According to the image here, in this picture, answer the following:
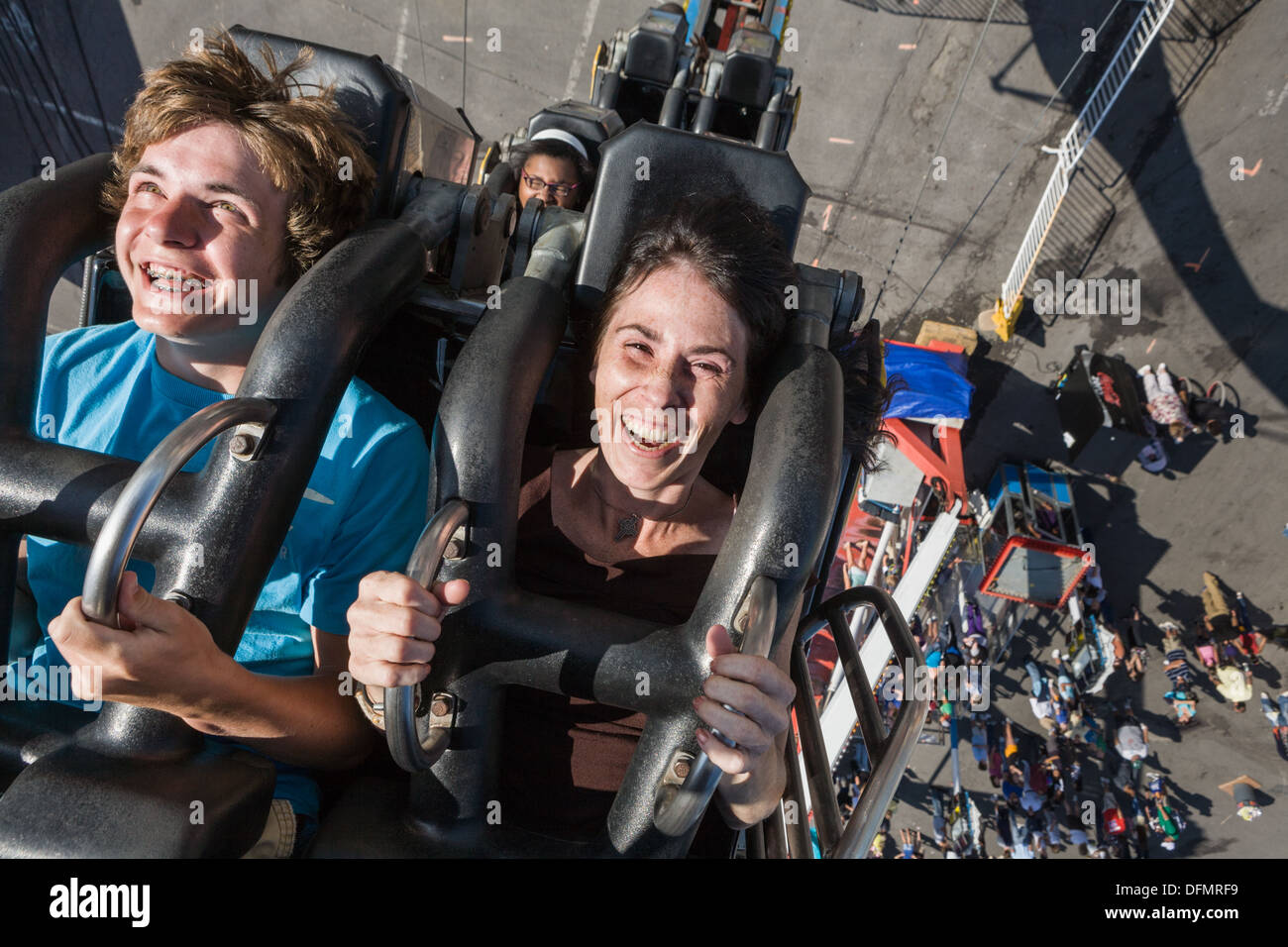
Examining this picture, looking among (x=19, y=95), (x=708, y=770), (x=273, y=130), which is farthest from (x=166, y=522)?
(x=19, y=95)

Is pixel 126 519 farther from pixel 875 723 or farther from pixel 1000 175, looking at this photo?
pixel 1000 175

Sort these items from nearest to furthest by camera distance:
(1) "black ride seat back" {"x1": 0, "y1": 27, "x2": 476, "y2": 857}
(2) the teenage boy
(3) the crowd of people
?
(1) "black ride seat back" {"x1": 0, "y1": 27, "x2": 476, "y2": 857}, (2) the teenage boy, (3) the crowd of people

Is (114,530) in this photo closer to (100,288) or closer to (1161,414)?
(100,288)

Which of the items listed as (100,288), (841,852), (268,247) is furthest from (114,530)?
(100,288)

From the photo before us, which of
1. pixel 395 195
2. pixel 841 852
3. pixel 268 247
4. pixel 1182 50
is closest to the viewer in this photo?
pixel 841 852

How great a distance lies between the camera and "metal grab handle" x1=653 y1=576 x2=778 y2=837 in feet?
4.46

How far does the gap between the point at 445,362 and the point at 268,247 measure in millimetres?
551

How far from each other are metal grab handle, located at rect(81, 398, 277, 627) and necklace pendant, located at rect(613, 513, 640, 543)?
3.68ft

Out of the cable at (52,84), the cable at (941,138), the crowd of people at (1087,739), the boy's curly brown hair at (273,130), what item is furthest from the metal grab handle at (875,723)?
the cable at (52,84)

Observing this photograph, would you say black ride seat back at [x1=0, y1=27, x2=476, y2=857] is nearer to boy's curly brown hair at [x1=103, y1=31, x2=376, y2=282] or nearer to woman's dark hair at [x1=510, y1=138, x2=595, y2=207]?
boy's curly brown hair at [x1=103, y1=31, x2=376, y2=282]

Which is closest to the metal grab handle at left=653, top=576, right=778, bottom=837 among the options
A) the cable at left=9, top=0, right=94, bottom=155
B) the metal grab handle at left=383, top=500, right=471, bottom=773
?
the metal grab handle at left=383, top=500, right=471, bottom=773

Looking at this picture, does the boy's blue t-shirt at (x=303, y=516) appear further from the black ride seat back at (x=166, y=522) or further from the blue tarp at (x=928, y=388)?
the blue tarp at (x=928, y=388)

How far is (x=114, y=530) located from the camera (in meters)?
1.09
